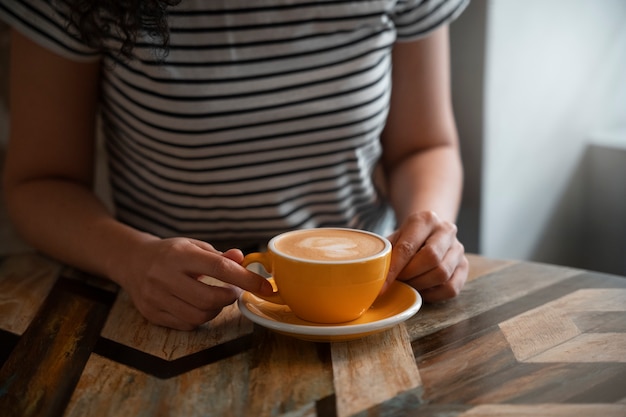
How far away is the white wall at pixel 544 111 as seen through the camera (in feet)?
4.83

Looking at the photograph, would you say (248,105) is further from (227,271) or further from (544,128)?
(544,128)

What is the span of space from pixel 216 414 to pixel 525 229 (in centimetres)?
115

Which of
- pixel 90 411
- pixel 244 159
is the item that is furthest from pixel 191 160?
pixel 90 411

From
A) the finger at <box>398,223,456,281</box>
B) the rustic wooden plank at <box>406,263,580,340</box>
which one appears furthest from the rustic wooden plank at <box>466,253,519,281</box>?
the finger at <box>398,223,456,281</box>

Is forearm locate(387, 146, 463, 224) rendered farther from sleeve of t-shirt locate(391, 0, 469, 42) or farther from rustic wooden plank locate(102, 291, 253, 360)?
rustic wooden plank locate(102, 291, 253, 360)

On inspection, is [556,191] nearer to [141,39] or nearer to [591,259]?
[591,259]

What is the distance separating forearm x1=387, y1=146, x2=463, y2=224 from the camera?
1088 millimetres

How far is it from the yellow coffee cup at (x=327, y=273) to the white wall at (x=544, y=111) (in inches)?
31.0

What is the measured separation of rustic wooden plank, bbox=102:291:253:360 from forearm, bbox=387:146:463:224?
0.36m

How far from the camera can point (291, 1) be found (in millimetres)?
1038

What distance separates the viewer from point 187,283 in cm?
79

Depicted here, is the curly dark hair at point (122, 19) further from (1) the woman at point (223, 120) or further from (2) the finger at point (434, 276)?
(2) the finger at point (434, 276)

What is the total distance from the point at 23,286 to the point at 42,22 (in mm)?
364

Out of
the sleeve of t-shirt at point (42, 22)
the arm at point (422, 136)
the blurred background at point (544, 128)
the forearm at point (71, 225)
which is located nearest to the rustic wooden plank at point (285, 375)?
the forearm at point (71, 225)
